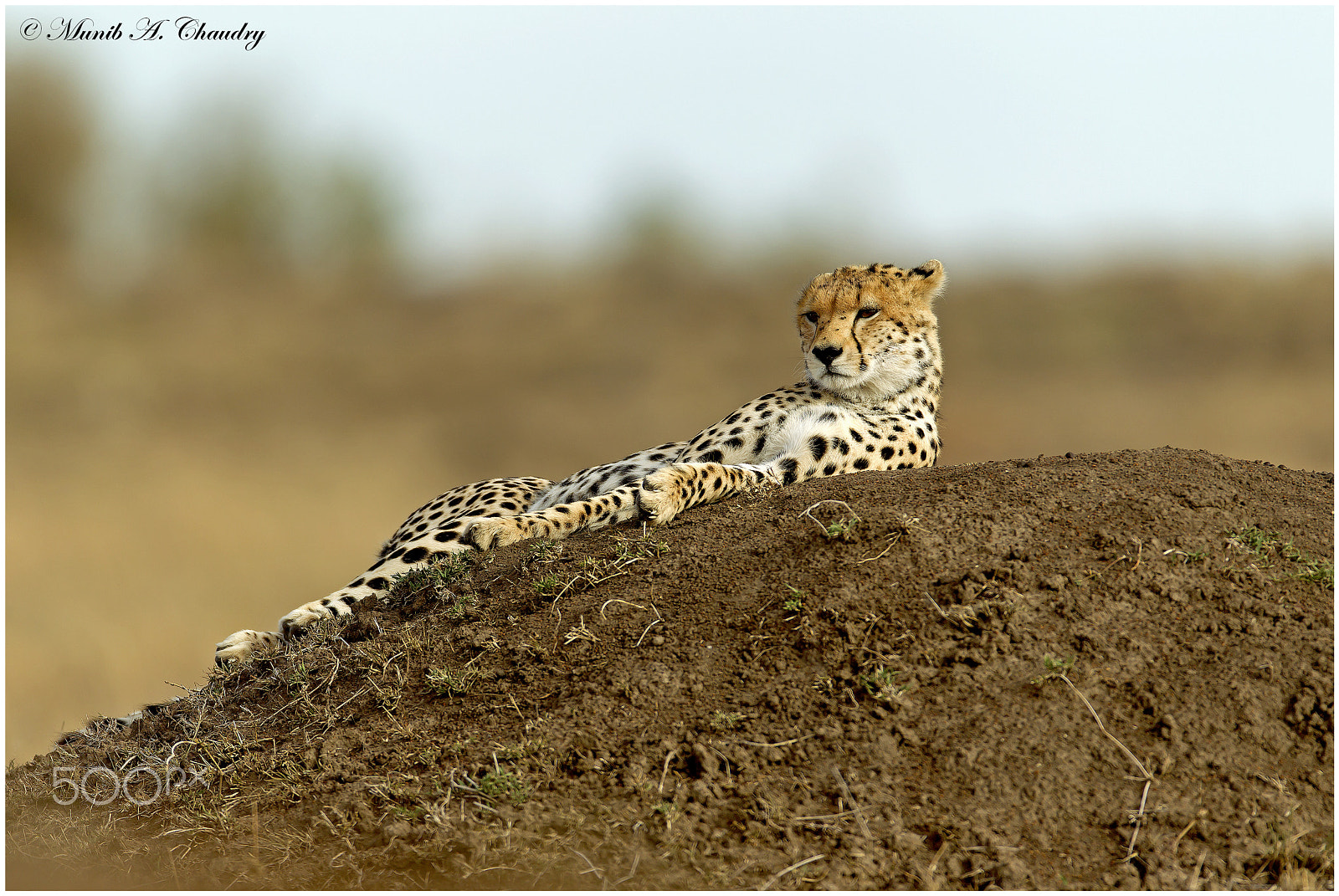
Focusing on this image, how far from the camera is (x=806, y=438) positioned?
17.9 ft

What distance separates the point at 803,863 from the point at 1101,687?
1064mm

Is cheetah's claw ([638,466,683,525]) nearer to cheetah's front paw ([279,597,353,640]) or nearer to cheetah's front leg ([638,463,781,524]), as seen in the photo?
cheetah's front leg ([638,463,781,524])

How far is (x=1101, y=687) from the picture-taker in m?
3.35

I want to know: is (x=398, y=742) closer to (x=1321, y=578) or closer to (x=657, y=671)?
(x=657, y=671)

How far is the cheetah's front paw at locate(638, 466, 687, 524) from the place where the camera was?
184 inches

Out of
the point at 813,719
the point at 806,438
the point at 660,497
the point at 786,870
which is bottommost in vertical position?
the point at 786,870

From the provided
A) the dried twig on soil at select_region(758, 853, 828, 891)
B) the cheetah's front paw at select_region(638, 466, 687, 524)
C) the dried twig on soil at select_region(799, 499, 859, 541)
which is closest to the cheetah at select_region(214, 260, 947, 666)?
the cheetah's front paw at select_region(638, 466, 687, 524)

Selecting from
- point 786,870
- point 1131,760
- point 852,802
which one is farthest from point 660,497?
point 1131,760

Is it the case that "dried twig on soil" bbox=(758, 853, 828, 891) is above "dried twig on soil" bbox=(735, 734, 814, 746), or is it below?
below

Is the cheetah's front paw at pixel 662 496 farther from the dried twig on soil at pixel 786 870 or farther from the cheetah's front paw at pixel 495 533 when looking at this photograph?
the dried twig on soil at pixel 786 870

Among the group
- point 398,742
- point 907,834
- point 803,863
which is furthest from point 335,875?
point 907,834

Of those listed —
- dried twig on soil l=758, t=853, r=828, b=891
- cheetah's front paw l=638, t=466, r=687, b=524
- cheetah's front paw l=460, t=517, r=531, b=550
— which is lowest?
dried twig on soil l=758, t=853, r=828, b=891

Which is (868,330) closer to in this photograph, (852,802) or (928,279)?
(928,279)

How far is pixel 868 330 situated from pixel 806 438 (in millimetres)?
704
